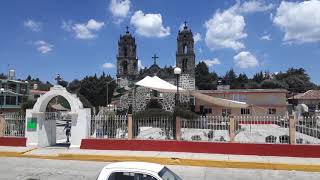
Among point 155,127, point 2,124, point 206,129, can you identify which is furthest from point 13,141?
point 206,129

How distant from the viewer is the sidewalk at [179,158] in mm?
15263

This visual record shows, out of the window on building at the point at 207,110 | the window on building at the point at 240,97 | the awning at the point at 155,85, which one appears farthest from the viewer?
the window on building at the point at 240,97

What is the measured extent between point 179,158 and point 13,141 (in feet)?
30.3

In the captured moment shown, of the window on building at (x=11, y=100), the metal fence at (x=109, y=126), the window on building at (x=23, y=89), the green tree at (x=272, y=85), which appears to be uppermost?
the green tree at (x=272, y=85)

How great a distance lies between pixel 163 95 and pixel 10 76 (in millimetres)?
33103

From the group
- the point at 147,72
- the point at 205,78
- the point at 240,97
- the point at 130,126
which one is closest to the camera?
the point at 130,126

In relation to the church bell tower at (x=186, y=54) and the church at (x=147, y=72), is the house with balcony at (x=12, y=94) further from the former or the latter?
the church bell tower at (x=186, y=54)

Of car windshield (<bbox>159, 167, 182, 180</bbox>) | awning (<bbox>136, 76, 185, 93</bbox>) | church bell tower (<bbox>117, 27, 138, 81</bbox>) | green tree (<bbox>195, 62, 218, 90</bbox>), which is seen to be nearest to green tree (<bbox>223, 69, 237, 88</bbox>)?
green tree (<bbox>195, 62, 218, 90</bbox>)

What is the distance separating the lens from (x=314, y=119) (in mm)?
18016

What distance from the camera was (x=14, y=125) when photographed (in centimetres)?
2038

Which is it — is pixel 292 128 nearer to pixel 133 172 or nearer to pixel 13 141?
pixel 133 172

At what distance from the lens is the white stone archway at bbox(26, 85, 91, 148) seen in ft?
62.4

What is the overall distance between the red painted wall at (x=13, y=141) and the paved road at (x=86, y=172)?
3.42 m

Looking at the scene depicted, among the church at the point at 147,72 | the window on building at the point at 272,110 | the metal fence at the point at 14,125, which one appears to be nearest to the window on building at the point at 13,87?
the church at the point at 147,72
